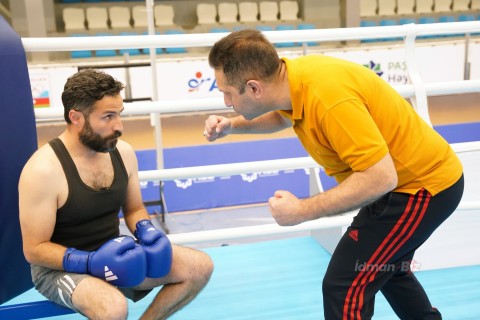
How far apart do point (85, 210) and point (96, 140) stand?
244 mm

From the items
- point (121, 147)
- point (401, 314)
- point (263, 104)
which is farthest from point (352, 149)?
point (121, 147)

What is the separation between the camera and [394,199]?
1.52 meters

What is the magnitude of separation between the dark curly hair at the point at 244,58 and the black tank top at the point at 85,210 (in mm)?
675

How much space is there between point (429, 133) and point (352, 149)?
38 centimetres

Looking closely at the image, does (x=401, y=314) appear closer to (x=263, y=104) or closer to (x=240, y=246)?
(x=263, y=104)

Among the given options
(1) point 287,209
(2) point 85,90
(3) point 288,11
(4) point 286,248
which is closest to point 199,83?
(3) point 288,11

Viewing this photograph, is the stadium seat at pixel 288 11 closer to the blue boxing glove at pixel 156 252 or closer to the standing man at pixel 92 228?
the standing man at pixel 92 228

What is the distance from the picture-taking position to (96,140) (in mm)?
1750

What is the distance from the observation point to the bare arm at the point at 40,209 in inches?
65.2

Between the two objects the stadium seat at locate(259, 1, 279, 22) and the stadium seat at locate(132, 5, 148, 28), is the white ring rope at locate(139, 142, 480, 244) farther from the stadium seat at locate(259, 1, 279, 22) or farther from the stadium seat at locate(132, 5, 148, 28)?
the stadium seat at locate(259, 1, 279, 22)

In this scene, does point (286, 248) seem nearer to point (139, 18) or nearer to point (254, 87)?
point (254, 87)

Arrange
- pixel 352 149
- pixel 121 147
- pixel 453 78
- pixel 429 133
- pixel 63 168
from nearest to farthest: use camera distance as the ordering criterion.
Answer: pixel 352 149, pixel 429 133, pixel 63 168, pixel 121 147, pixel 453 78

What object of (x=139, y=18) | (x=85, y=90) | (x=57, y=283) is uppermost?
(x=139, y=18)

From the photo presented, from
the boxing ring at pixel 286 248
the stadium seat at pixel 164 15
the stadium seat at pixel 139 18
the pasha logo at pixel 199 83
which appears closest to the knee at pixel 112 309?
the boxing ring at pixel 286 248
